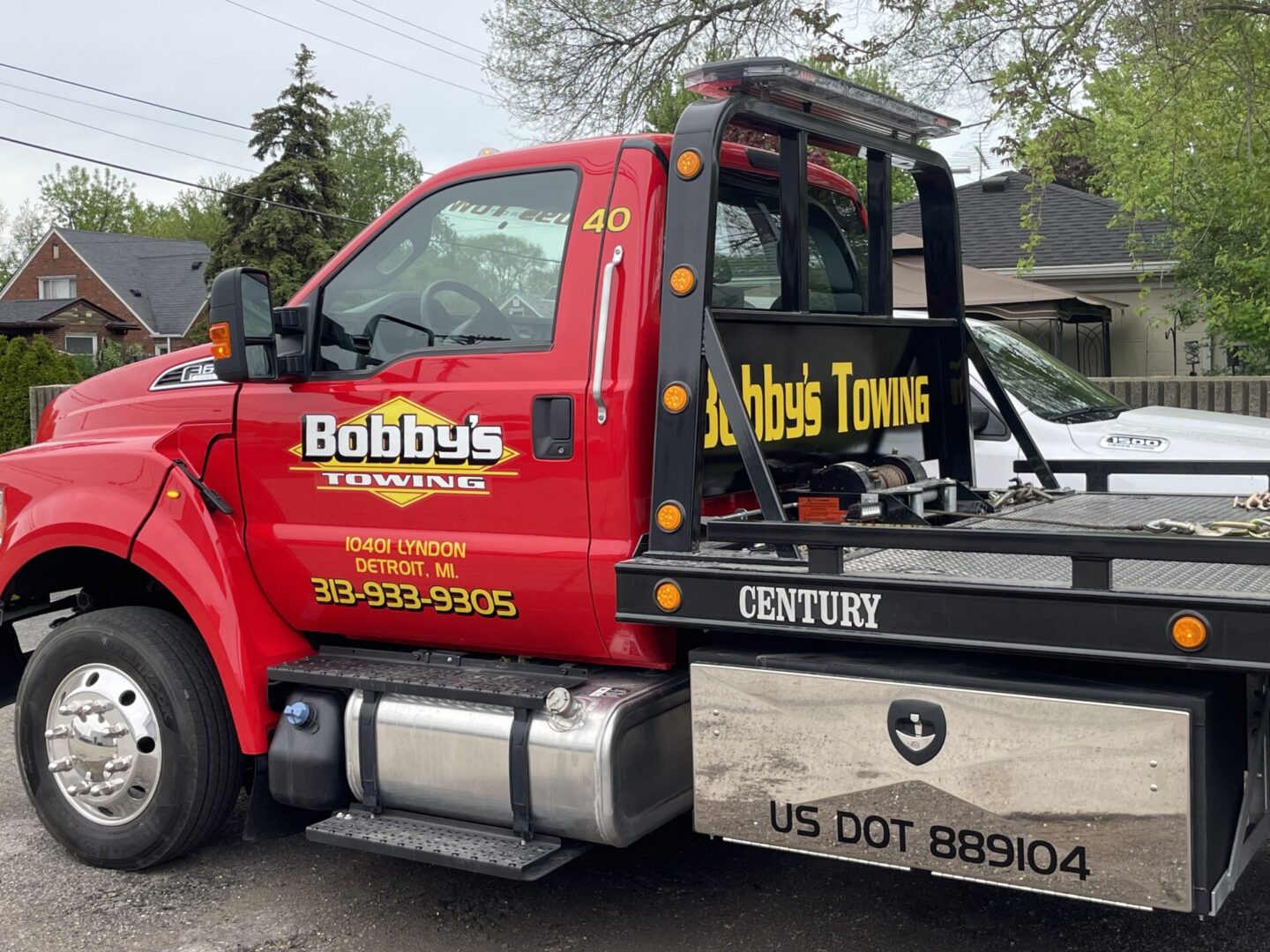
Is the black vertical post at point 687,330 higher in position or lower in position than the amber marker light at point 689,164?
lower

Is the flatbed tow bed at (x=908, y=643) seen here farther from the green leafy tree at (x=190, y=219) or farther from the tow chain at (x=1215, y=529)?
the green leafy tree at (x=190, y=219)

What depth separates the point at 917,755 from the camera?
10.5ft

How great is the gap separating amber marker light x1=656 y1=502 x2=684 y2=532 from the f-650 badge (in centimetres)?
49

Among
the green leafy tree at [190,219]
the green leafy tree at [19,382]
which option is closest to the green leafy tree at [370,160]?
the green leafy tree at [190,219]

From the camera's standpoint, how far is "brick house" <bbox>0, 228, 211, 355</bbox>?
162 feet

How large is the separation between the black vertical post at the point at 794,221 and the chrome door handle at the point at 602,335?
0.61m

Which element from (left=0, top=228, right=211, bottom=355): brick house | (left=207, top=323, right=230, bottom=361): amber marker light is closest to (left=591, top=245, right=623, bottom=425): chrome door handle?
(left=207, top=323, right=230, bottom=361): amber marker light

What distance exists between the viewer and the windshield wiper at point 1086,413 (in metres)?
7.50

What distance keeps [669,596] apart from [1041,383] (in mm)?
5041

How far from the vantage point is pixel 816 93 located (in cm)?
394

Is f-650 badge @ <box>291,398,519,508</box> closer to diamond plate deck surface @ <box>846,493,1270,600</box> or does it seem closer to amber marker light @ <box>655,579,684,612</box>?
amber marker light @ <box>655,579,684,612</box>

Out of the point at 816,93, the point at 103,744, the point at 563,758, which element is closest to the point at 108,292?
the point at 103,744

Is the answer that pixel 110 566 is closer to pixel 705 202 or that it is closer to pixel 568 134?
pixel 705 202

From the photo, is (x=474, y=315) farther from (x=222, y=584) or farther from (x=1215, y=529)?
(x=1215, y=529)
